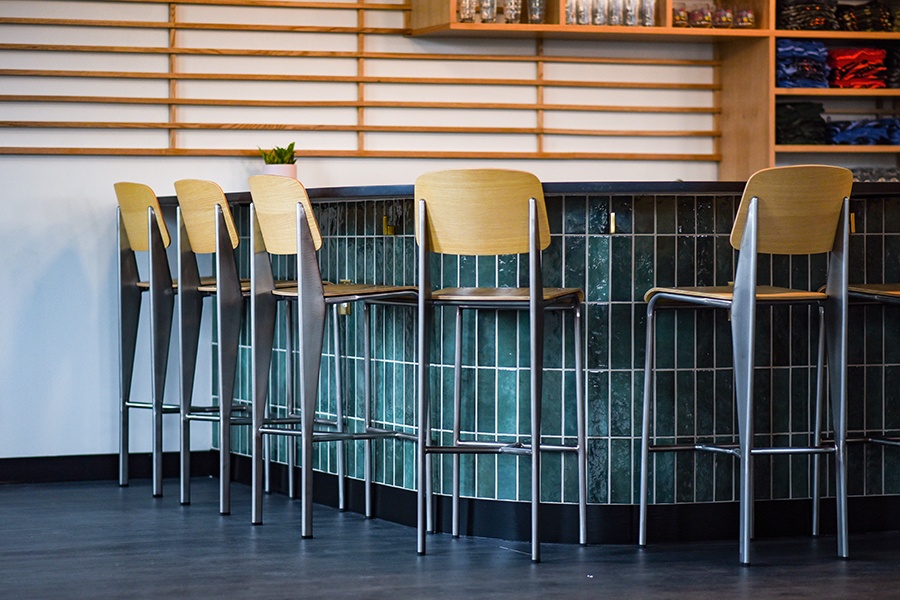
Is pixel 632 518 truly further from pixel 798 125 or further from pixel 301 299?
pixel 798 125

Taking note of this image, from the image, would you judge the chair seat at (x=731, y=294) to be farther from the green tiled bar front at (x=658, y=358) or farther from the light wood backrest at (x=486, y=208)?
the light wood backrest at (x=486, y=208)

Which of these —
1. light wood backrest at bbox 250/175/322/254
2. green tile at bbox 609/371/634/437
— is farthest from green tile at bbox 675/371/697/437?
light wood backrest at bbox 250/175/322/254

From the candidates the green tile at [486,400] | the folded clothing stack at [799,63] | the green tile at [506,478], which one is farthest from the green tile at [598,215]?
the folded clothing stack at [799,63]

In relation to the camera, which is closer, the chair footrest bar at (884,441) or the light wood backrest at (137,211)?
the chair footrest bar at (884,441)

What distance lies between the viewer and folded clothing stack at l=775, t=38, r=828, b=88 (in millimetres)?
5887

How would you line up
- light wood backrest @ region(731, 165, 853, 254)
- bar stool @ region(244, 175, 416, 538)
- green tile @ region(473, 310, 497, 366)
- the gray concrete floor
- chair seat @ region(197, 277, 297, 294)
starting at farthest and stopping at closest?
chair seat @ region(197, 277, 297, 294) < green tile @ region(473, 310, 497, 366) < bar stool @ region(244, 175, 416, 538) < light wood backrest @ region(731, 165, 853, 254) < the gray concrete floor

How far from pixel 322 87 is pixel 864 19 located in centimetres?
264

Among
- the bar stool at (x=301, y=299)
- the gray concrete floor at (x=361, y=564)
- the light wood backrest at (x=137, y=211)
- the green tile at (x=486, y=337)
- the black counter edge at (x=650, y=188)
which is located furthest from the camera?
the light wood backrest at (x=137, y=211)

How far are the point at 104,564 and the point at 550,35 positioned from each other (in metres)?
3.38

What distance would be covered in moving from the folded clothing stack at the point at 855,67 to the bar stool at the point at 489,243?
9.83 feet

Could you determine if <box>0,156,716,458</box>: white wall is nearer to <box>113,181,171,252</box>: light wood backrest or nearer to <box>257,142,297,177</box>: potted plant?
<box>113,181,171,252</box>: light wood backrest

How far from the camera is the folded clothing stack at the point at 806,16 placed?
593 centimetres

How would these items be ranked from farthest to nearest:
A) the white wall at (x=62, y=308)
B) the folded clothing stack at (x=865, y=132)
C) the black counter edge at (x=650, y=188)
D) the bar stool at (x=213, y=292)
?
the folded clothing stack at (x=865, y=132) < the white wall at (x=62, y=308) < the bar stool at (x=213, y=292) < the black counter edge at (x=650, y=188)

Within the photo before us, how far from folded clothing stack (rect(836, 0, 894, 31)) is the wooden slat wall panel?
0.65 m
